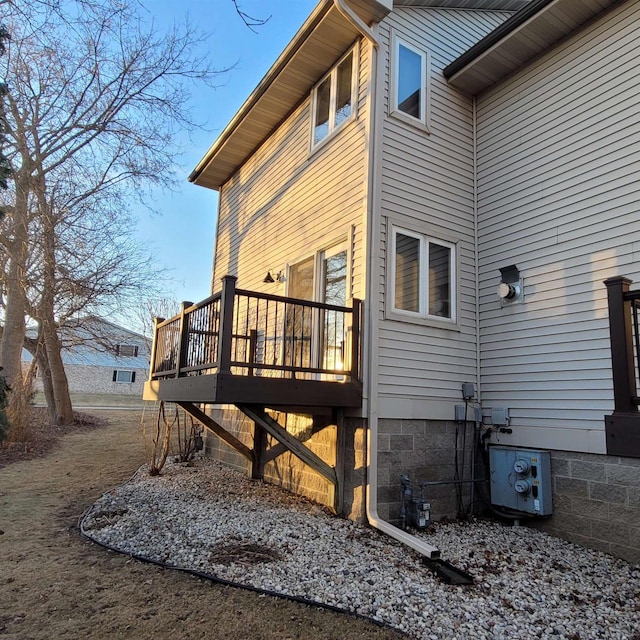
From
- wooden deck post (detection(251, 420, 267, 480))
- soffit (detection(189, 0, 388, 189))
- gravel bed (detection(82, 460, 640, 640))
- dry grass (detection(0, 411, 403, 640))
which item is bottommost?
dry grass (detection(0, 411, 403, 640))

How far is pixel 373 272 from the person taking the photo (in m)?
5.20

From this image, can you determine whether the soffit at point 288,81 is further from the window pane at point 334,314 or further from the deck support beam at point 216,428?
the deck support beam at point 216,428

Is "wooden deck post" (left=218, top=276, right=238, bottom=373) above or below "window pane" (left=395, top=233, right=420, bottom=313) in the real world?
below

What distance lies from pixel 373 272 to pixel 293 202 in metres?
2.52

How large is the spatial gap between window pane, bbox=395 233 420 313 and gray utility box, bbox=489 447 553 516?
196 cm

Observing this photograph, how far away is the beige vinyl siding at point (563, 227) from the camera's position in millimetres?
4758

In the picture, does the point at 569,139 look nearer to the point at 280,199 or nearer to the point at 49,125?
the point at 280,199

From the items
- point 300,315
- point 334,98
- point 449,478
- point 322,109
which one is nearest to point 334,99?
point 334,98

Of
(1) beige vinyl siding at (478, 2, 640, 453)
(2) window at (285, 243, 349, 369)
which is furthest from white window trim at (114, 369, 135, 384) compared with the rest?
(1) beige vinyl siding at (478, 2, 640, 453)

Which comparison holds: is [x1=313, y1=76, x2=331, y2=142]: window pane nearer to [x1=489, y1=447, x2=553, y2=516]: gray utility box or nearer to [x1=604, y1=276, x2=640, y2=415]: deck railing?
[x1=604, y1=276, x2=640, y2=415]: deck railing

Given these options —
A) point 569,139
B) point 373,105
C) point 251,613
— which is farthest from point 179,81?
point 251,613

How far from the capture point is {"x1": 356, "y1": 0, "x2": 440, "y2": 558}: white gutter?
187 inches

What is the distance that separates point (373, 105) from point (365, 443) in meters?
3.88

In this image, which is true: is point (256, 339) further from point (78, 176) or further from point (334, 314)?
point (78, 176)
